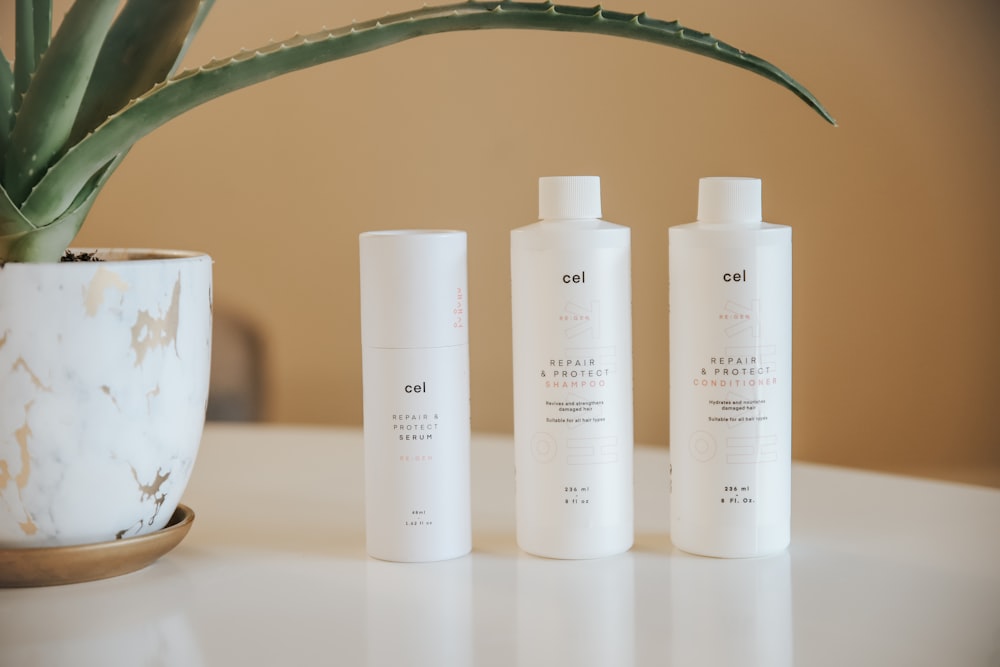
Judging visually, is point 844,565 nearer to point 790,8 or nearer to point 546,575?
point 546,575

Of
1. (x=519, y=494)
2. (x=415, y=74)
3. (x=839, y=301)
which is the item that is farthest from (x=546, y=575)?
(x=415, y=74)

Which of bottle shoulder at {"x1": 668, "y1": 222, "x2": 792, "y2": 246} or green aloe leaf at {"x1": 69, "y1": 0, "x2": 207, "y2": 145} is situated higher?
green aloe leaf at {"x1": 69, "y1": 0, "x2": 207, "y2": 145}

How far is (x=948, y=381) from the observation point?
49.0 inches

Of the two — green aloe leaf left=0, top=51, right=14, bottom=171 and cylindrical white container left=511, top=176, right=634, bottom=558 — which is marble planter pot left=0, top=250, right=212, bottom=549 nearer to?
green aloe leaf left=0, top=51, right=14, bottom=171

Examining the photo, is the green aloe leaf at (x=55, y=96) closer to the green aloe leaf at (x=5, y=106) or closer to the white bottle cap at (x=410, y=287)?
the green aloe leaf at (x=5, y=106)

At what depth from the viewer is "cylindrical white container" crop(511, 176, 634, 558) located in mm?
570

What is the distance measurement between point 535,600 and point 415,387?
128mm

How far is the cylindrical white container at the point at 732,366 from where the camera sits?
1.85 feet

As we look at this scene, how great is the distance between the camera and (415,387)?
0.57m

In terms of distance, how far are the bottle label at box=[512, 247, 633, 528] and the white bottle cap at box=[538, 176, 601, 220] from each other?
2 centimetres

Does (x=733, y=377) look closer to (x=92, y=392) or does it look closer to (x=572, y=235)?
(x=572, y=235)

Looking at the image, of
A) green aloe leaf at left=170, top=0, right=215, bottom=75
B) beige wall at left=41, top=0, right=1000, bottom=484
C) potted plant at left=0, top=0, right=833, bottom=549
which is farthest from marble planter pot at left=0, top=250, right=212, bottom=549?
beige wall at left=41, top=0, right=1000, bottom=484

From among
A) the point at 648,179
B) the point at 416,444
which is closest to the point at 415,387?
the point at 416,444

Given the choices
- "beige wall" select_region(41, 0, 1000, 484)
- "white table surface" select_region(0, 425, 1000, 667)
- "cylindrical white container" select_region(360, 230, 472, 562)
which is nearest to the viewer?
"white table surface" select_region(0, 425, 1000, 667)
